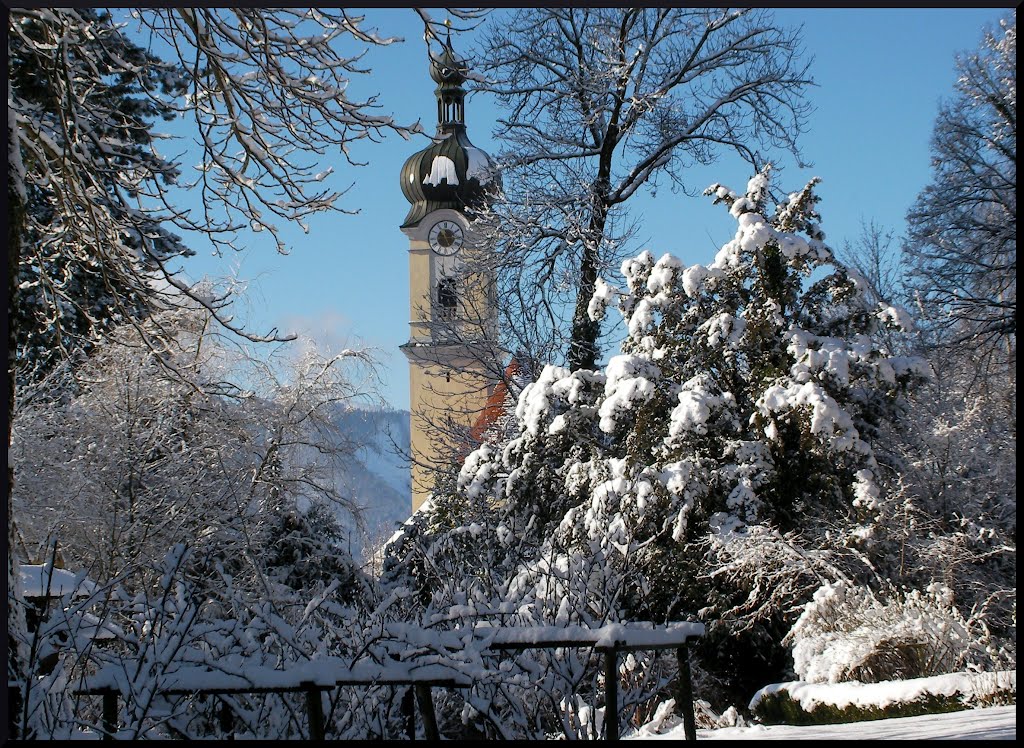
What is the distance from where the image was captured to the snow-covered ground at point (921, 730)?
3.94 meters

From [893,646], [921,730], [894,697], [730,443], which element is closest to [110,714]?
[921,730]

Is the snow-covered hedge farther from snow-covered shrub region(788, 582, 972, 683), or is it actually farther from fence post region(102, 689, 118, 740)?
fence post region(102, 689, 118, 740)

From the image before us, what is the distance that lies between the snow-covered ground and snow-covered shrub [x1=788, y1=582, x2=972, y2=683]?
4.92 ft

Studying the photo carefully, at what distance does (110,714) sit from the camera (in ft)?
11.8

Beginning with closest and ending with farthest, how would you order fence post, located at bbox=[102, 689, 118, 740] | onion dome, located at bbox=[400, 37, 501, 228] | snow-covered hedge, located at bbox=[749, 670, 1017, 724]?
1. fence post, located at bbox=[102, 689, 118, 740]
2. snow-covered hedge, located at bbox=[749, 670, 1017, 724]
3. onion dome, located at bbox=[400, 37, 501, 228]

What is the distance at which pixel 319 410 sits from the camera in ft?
42.6

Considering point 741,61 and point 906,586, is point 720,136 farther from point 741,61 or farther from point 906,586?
point 906,586

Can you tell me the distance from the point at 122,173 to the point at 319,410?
280 inches

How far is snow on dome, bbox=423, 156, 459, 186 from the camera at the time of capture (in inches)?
1083

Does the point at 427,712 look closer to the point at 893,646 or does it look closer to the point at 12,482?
the point at 12,482

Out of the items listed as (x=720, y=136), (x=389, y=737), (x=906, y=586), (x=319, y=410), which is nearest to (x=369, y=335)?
(x=319, y=410)

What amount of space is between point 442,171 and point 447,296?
1294 cm

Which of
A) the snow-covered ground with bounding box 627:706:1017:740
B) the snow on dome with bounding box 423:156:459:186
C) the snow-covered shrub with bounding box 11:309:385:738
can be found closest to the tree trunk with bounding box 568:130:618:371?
the snow-covered shrub with bounding box 11:309:385:738

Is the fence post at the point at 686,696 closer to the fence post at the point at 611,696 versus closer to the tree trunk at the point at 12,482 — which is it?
the fence post at the point at 611,696
